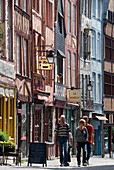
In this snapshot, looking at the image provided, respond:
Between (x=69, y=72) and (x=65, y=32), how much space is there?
3.12 meters

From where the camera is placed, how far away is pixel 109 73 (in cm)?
6078

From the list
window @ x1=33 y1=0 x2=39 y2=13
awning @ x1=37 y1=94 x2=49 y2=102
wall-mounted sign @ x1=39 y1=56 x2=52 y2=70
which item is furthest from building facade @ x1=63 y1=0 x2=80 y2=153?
wall-mounted sign @ x1=39 y1=56 x2=52 y2=70

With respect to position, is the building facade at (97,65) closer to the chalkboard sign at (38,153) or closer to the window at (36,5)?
the window at (36,5)

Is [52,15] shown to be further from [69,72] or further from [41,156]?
[41,156]

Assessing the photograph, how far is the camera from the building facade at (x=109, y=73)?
59.4 metres

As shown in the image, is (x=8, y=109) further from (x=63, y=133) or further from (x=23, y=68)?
(x=63, y=133)

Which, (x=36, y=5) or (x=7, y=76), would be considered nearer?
(x=7, y=76)

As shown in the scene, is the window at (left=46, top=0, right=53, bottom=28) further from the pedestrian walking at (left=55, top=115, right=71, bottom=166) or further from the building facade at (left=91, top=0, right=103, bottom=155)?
the pedestrian walking at (left=55, top=115, right=71, bottom=166)

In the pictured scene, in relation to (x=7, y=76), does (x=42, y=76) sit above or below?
above

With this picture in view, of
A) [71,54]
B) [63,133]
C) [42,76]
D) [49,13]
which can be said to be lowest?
[63,133]

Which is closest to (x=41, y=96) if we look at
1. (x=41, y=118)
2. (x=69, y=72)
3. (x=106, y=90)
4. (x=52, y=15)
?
(x=41, y=118)

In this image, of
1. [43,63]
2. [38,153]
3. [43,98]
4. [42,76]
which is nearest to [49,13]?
[42,76]

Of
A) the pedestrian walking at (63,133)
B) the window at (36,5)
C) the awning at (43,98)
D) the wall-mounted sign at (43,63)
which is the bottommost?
the pedestrian walking at (63,133)

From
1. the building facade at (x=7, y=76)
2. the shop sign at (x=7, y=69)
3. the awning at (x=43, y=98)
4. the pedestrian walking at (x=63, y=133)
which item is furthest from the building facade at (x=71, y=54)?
the pedestrian walking at (x=63, y=133)
